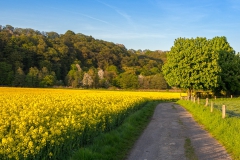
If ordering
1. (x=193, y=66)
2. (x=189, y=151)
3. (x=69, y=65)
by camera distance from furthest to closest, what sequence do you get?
(x=69, y=65)
(x=193, y=66)
(x=189, y=151)

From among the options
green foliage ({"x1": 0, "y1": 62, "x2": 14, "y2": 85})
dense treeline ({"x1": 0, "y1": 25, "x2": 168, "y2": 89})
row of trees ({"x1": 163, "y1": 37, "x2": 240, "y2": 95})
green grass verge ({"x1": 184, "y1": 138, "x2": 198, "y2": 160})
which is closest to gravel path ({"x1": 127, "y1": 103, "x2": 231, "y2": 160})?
green grass verge ({"x1": 184, "y1": 138, "x2": 198, "y2": 160})

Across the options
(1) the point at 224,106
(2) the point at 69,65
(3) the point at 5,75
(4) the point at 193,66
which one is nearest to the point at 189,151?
(1) the point at 224,106

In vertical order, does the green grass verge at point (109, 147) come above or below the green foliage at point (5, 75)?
below

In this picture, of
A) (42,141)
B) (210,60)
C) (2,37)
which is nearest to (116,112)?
(42,141)

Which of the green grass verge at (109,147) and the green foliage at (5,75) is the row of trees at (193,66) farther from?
the green foliage at (5,75)

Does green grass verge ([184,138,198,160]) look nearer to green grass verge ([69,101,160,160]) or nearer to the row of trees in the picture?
green grass verge ([69,101,160,160])

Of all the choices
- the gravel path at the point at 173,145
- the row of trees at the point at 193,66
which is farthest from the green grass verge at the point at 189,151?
the row of trees at the point at 193,66

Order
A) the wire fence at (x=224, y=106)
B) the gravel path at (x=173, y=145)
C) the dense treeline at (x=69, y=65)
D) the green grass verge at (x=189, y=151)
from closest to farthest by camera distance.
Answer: the green grass verge at (x=189, y=151) → the gravel path at (x=173, y=145) → the wire fence at (x=224, y=106) → the dense treeline at (x=69, y=65)

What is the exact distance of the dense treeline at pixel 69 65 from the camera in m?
84.4

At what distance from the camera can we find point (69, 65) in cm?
11244

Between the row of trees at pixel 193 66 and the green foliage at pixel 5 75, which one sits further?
the green foliage at pixel 5 75

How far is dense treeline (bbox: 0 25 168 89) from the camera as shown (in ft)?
277

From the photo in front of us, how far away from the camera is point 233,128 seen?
13836 mm

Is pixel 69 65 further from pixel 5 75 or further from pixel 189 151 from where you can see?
pixel 189 151
